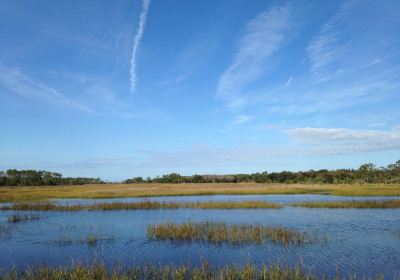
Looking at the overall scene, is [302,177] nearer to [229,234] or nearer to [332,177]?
[332,177]

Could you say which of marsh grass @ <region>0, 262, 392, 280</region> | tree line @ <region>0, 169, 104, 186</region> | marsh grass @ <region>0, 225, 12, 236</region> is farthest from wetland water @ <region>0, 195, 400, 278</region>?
tree line @ <region>0, 169, 104, 186</region>

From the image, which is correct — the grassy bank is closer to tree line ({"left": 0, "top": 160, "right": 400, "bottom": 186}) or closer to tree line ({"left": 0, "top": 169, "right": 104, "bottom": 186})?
tree line ({"left": 0, "top": 160, "right": 400, "bottom": 186})

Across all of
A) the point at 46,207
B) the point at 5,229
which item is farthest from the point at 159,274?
the point at 46,207

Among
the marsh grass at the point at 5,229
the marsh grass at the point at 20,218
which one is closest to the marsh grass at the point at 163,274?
the marsh grass at the point at 5,229

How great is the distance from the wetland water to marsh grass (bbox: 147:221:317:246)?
3.05ft

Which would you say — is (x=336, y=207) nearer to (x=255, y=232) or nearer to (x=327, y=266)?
(x=255, y=232)

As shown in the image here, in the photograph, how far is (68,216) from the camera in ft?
123

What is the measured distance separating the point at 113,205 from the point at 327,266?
30.3 m

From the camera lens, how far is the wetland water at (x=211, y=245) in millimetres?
18312

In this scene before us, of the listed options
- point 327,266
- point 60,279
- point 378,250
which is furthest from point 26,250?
point 378,250

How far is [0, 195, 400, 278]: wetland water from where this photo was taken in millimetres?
18312

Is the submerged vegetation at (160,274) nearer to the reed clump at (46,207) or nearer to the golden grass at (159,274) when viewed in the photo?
the golden grass at (159,274)

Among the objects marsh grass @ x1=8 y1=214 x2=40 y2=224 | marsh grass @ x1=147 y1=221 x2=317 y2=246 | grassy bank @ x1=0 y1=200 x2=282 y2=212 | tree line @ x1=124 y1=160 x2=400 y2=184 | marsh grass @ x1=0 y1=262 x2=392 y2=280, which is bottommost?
marsh grass @ x1=0 y1=262 x2=392 y2=280

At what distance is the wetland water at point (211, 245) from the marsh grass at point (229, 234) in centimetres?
93
